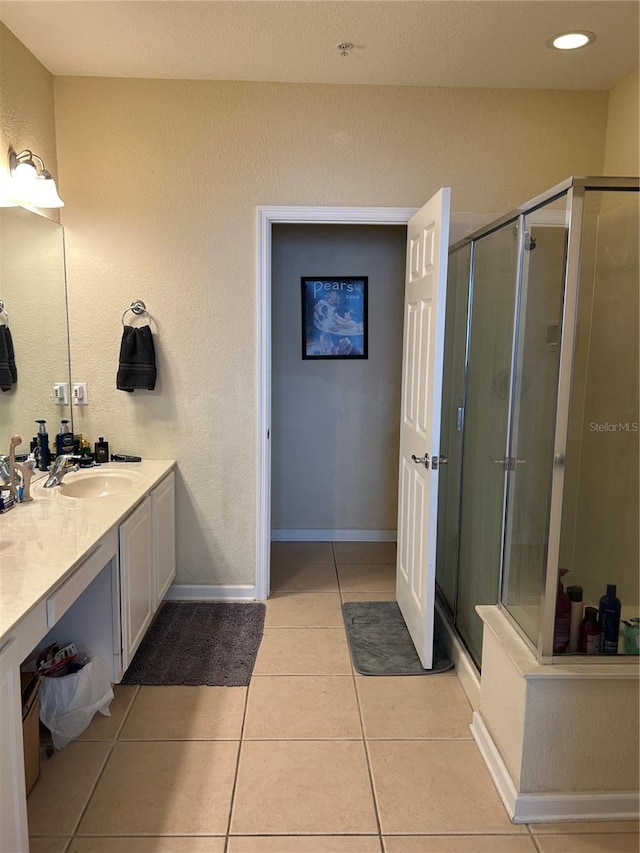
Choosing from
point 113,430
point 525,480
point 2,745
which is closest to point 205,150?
point 113,430

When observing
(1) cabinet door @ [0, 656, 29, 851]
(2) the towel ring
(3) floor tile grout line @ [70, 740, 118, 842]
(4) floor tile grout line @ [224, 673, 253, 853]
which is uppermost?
(2) the towel ring

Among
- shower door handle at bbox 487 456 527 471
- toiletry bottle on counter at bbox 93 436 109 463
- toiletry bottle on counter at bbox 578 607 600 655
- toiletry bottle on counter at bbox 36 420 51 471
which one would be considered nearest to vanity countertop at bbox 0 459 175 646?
toiletry bottle on counter at bbox 36 420 51 471

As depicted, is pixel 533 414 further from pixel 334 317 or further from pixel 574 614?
pixel 334 317

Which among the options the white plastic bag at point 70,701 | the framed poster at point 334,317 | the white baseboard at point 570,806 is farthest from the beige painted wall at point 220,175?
the white baseboard at point 570,806

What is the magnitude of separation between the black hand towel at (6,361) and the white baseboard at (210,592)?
143 cm

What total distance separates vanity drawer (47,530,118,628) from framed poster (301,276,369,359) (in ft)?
7.79

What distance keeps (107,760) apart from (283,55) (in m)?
2.94

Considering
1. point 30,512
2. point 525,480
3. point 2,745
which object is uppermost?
point 525,480

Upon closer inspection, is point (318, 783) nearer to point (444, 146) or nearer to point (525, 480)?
point (525, 480)

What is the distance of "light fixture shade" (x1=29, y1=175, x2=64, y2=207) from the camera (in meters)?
2.67

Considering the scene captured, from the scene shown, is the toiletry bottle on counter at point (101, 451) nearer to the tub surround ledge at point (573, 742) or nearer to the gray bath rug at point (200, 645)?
the gray bath rug at point (200, 645)

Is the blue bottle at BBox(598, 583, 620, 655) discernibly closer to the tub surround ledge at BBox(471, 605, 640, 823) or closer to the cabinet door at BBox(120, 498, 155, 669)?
the tub surround ledge at BBox(471, 605, 640, 823)

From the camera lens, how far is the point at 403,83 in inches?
119

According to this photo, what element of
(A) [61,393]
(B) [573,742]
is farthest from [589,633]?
(A) [61,393]
